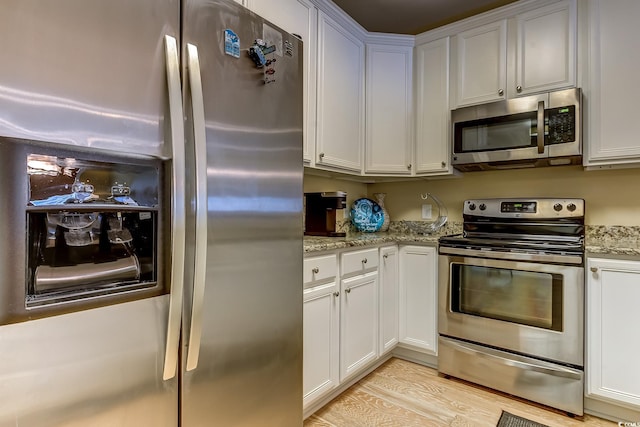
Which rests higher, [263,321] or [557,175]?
[557,175]

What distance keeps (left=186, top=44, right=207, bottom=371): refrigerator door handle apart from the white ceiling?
6.54 feet

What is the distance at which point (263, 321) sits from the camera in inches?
47.6

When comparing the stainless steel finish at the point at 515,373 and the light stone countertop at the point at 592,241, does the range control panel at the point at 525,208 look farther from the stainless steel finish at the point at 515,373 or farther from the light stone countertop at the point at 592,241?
the stainless steel finish at the point at 515,373

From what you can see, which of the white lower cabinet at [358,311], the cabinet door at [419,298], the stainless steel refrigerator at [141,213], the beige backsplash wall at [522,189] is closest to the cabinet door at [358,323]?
the white lower cabinet at [358,311]

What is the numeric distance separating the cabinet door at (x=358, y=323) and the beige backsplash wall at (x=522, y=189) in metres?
0.85

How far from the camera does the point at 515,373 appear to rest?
197 cm

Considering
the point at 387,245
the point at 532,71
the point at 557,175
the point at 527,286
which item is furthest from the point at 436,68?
the point at 527,286

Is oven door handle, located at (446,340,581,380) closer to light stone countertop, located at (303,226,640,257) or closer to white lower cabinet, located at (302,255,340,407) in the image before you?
light stone countertop, located at (303,226,640,257)

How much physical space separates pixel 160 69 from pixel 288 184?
0.57 meters

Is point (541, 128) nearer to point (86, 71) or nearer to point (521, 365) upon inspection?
point (521, 365)

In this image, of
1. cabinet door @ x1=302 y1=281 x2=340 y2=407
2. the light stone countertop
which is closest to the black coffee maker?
the light stone countertop

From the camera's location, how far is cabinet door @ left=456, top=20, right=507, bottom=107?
223cm

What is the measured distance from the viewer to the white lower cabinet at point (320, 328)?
168cm

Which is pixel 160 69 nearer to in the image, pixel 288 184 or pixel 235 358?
pixel 288 184
